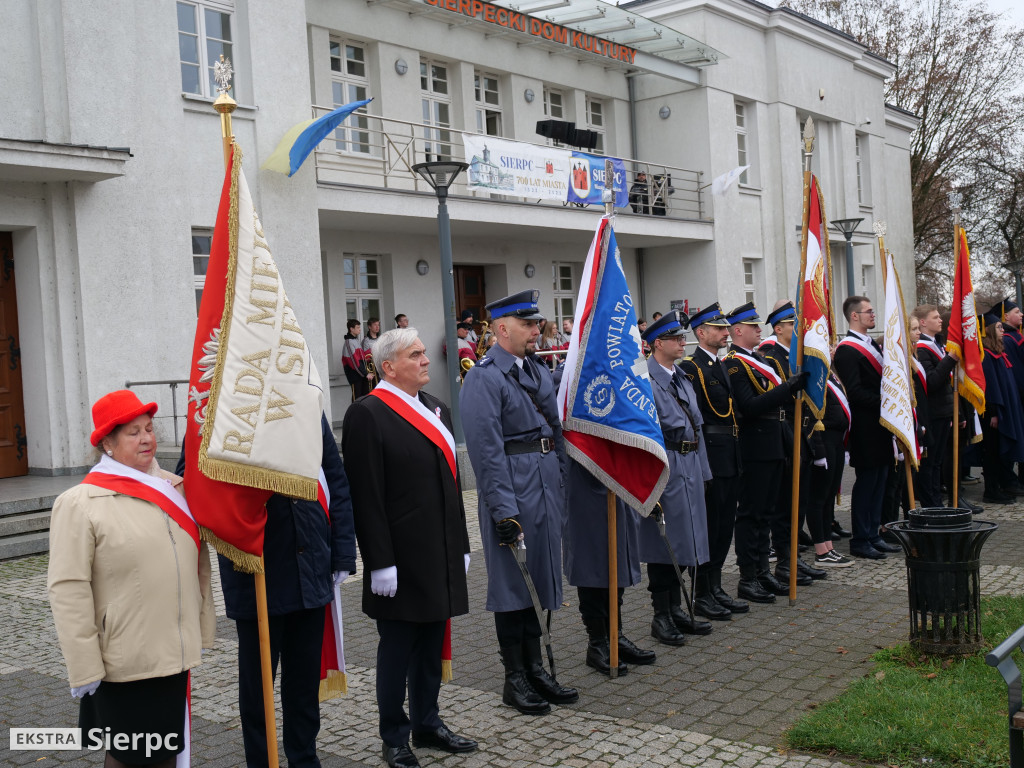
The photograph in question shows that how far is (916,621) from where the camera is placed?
562cm

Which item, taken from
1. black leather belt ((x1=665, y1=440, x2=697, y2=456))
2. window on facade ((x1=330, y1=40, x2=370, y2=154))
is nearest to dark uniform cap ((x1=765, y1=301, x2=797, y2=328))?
black leather belt ((x1=665, y1=440, x2=697, y2=456))

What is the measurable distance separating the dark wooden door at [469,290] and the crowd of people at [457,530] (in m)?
12.9

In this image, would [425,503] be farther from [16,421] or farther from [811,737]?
[16,421]

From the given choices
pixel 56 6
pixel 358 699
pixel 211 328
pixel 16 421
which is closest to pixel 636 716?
pixel 358 699

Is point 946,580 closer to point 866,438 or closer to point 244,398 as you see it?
point 866,438

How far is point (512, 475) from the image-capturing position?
5160mm

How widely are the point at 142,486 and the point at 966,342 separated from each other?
859cm

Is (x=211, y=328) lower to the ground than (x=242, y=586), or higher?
higher

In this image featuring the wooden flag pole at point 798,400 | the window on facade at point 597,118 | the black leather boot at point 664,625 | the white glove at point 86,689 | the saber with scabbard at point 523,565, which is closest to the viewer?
the white glove at point 86,689

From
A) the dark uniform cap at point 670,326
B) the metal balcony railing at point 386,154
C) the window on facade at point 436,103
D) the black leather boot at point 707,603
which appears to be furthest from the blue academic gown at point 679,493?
the window on facade at point 436,103

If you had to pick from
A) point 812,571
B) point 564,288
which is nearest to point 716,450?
point 812,571

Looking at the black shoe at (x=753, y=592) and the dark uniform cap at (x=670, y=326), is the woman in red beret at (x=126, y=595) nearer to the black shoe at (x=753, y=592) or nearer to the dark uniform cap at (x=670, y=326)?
the dark uniform cap at (x=670, y=326)

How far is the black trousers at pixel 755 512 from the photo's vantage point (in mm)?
7215

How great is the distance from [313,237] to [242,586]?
37.9ft
